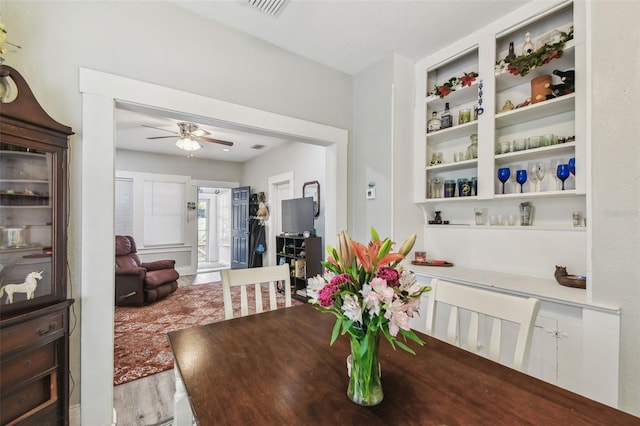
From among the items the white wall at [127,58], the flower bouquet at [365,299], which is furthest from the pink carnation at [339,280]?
the white wall at [127,58]

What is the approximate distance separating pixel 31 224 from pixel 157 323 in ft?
7.92

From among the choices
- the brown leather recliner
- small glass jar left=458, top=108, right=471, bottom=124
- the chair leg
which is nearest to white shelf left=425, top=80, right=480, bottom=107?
small glass jar left=458, top=108, right=471, bottom=124

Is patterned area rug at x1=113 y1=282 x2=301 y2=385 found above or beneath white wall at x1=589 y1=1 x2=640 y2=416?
beneath

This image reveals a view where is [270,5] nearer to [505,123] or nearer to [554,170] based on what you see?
[505,123]

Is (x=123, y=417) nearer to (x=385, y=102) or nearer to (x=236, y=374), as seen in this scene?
(x=236, y=374)

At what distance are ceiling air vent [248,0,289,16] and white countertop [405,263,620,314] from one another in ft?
7.56

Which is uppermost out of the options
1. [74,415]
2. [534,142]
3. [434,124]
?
[434,124]

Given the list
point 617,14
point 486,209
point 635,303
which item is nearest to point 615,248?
point 635,303

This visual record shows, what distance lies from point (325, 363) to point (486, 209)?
2.15 meters

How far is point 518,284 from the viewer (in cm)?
190

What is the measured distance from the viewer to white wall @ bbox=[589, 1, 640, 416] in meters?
1.39

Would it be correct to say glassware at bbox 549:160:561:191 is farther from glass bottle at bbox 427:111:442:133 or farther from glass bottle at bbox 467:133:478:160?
glass bottle at bbox 427:111:442:133

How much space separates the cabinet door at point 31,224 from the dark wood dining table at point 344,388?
89cm

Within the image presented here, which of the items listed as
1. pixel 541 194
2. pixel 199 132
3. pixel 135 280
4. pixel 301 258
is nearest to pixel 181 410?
pixel 541 194
